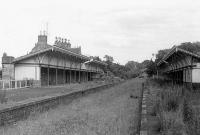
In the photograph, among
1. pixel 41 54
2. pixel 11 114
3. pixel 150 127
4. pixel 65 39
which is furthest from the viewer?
pixel 65 39

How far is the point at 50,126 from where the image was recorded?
8.59 m

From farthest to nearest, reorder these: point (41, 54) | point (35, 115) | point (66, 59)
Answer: point (66, 59)
point (41, 54)
point (35, 115)

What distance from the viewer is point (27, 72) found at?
100ft

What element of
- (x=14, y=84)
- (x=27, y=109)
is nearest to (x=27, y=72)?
(x=14, y=84)

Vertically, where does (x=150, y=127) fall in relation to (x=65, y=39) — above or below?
below

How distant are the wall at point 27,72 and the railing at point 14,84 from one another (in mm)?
1056

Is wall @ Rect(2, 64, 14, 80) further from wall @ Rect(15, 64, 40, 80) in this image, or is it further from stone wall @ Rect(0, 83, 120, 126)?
stone wall @ Rect(0, 83, 120, 126)

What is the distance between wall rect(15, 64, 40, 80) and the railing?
106 cm

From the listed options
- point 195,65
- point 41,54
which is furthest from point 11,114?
point 41,54

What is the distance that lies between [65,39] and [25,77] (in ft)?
119

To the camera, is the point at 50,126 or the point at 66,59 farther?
the point at 66,59

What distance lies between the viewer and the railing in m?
24.5

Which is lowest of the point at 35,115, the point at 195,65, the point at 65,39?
the point at 35,115

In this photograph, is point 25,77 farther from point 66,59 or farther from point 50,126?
point 50,126
